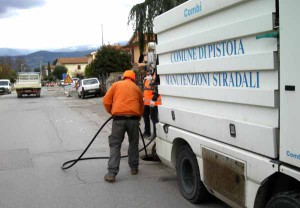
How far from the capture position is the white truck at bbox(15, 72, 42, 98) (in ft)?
123

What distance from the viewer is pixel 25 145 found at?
998 cm

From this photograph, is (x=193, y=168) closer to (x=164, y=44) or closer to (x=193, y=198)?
(x=193, y=198)

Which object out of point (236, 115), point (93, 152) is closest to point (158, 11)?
point (93, 152)

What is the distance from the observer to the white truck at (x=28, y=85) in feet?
123

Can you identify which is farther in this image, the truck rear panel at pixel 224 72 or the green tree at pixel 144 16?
the green tree at pixel 144 16

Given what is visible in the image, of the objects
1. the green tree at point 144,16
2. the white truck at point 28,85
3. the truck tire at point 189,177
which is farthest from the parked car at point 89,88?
the truck tire at point 189,177

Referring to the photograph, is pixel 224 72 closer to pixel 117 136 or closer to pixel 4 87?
pixel 117 136

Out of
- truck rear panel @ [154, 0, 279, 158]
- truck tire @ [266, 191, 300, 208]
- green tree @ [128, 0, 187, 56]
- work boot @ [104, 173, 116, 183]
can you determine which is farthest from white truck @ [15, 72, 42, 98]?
truck tire @ [266, 191, 300, 208]

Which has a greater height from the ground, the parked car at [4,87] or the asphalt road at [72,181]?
the parked car at [4,87]

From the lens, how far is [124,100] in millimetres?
6395

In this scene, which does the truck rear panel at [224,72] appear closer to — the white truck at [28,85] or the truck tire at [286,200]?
the truck tire at [286,200]

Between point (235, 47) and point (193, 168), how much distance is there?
175 cm

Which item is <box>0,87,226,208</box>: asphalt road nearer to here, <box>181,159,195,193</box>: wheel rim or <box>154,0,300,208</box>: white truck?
<box>181,159,195,193</box>: wheel rim

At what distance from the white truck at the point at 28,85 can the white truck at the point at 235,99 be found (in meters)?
33.6
